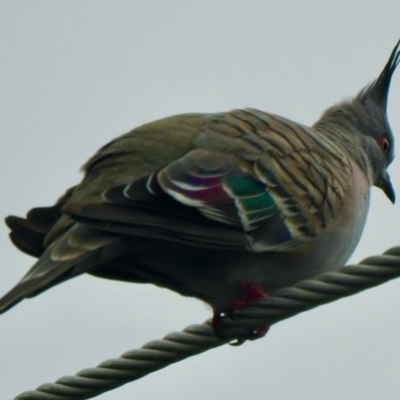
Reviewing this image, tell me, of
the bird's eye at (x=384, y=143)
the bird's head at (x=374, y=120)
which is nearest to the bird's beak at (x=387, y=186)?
the bird's head at (x=374, y=120)

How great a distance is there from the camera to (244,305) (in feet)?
17.7

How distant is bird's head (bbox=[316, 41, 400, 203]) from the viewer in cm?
776

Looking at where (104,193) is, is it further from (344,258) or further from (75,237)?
(344,258)

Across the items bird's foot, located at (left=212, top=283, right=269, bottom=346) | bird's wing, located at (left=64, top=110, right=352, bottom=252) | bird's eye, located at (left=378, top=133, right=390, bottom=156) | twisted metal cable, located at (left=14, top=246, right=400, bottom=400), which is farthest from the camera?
bird's eye, located at (left=378, top=133, right=390, bottom=156)

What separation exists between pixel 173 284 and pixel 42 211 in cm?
79

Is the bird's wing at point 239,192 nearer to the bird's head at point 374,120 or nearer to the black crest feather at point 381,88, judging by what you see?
the bird's head at point 374,120

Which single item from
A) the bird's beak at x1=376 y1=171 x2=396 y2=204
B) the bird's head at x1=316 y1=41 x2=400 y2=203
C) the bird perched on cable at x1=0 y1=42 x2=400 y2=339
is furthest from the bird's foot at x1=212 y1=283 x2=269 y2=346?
the bird's beak at x1=376 y1=171 x2=396 y2=204

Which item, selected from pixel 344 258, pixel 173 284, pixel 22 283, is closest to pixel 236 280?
pixel 173 284

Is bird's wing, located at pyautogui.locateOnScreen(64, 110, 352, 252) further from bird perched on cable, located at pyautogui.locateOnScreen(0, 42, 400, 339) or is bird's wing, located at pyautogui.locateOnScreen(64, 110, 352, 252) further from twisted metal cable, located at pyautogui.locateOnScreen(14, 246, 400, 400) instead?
twisted metal cable, located at pyautogui.locateOnScreen(14, 246, 400, 400)

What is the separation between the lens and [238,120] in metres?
6.01

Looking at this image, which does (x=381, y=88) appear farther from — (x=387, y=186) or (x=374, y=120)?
(x=387, y=186)

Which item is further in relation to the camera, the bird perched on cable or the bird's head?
the bird's head

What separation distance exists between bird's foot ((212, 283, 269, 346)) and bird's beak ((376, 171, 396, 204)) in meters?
2.62

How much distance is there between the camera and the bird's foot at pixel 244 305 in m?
5.41
